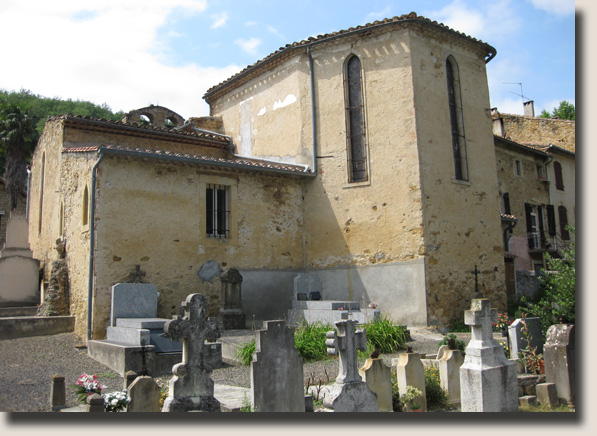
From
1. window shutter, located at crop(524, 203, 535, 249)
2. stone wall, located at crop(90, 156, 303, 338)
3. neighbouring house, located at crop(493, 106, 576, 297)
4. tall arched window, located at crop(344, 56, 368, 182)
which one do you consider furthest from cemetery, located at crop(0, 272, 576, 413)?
window shutter, located at crop(524, 203, 535, 249)

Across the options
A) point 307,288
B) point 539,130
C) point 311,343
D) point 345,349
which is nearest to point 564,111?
point 539,130

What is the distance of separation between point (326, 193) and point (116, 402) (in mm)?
10616

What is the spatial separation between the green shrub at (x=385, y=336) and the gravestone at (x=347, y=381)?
4674 mm

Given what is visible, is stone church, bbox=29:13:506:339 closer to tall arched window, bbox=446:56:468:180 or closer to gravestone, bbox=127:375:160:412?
tall arched window, bbox=446:56:468:180

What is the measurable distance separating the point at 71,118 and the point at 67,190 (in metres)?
2.20

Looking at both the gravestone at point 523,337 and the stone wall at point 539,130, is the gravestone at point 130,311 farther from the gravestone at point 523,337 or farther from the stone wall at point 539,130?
the stone wall at point 539,130

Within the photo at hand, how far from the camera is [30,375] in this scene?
8.38 m

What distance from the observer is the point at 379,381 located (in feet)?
20.1

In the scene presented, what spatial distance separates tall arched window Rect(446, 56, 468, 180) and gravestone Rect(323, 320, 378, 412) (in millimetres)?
10081

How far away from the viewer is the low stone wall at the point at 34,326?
11.4 meters

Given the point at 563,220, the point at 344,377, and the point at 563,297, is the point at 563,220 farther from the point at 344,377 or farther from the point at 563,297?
the point at 344,377

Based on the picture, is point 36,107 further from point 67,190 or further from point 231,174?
point 231,174

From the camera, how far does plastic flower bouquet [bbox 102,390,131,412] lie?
5.13 meters

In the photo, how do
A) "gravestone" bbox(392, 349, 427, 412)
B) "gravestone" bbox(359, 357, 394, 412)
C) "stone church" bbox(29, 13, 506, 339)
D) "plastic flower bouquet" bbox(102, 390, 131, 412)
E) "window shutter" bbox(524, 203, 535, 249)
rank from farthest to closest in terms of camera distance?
1. "window shutter" bbox(524, 203, 535, 249)
2. "stone church" bbox(29, 13, 506, 339)
3. "gravestone" bbox(392, 349, 427, 412)
4. "gravestone" bbox(359, 357, 394, 412)
5. "plastic flower bouquet" bbox(102, 390, 131, 412)
